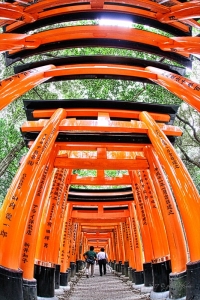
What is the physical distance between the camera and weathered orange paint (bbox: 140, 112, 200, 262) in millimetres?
6659

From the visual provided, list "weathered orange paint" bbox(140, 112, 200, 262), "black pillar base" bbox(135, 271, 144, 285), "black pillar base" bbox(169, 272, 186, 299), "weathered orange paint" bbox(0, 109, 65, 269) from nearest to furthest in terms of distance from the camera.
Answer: "weathered orange paint" bbox(0, 109, 65, 269)
"weathered orange paint" bbox(140, 112, 200, 262)
"black pillar base" bbox(169, 272, 186, 299)
"black pillar base" bbox(135, 271, 144, 285)

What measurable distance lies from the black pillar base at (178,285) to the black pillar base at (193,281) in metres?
1.09

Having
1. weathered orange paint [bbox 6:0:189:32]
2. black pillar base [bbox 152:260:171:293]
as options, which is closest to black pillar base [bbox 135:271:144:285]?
black pillar base [bbox 152:260:171:293]

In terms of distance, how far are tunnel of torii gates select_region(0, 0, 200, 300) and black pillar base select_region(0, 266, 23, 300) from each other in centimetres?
1

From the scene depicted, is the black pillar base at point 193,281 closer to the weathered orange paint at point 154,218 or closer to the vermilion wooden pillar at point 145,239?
the weathered orange paint at point 154,218

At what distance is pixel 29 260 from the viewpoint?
749 centimetres

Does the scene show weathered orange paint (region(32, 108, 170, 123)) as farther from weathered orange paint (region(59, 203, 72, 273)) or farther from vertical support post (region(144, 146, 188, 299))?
weathered orange paint (region(59, 203, 72, 273))

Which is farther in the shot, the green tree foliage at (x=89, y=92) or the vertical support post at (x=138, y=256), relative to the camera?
the vertical support post at (x=138, y=256)

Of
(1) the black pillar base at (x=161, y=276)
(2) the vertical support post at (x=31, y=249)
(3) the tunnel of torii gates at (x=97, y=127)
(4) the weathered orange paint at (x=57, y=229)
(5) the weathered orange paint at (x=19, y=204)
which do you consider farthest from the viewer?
(4) the weathered orange paint at (x=57, y=229)

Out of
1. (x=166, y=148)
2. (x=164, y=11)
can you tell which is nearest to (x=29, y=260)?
(x=166, y=148)

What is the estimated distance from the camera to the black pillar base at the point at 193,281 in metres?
6.41

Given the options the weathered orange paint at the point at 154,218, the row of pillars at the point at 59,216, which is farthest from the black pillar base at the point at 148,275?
the weathered orange paint at the point at 154,218

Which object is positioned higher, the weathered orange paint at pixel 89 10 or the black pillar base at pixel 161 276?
the weathered orange paint at pixel 89 10

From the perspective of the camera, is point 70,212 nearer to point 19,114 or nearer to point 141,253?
point 141,253
